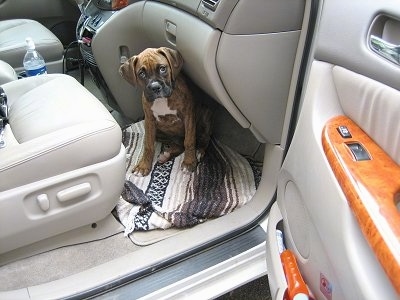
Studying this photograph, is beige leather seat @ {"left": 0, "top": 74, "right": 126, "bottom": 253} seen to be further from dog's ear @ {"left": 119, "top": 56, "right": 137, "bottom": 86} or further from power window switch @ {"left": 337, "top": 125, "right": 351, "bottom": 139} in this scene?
power window switch @ {"left": 337, "top": 125, "right": 351, "bottom": 139}

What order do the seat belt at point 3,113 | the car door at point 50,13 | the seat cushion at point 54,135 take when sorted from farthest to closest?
1. the car door at point 50,13
2. the seat belt at point 3,113
3. the seat cushion at point 54,135

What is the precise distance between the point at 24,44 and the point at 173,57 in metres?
0.92

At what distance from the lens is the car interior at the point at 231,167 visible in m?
0.70

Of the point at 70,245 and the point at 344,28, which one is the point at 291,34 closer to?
the point at 344,28

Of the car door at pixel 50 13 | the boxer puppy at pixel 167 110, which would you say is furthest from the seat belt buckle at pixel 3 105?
the car door at pixel 50 13

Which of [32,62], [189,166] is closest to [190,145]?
[189,166]

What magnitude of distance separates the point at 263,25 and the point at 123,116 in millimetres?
1085

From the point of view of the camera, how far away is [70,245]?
1.32 meters

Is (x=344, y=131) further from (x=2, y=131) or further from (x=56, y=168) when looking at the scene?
(x=2, y=131)

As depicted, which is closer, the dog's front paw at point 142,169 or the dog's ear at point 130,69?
the dog's ear at point 130,69

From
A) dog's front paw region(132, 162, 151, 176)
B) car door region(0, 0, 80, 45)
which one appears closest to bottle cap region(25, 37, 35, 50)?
car door region(0, 0, 80, 45)

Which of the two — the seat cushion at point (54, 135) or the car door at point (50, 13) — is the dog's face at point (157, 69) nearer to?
the seat cushion at point (54, 135)

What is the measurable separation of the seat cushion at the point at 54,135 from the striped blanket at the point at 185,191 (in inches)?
11.4

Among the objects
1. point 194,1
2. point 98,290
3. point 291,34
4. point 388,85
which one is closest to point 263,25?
point 291,34
